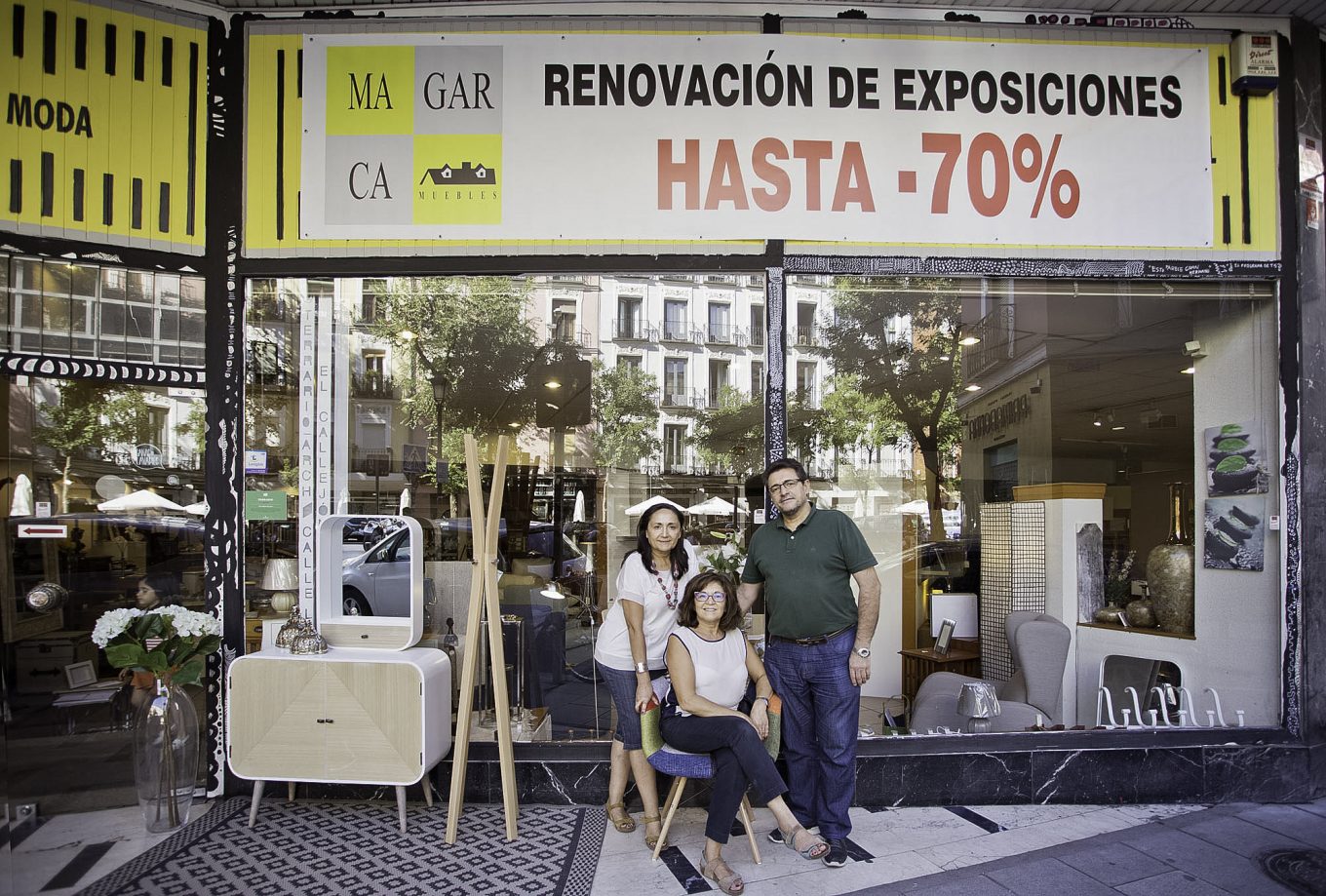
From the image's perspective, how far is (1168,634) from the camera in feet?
15.6

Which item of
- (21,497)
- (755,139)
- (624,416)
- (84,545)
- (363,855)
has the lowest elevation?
(363,855)

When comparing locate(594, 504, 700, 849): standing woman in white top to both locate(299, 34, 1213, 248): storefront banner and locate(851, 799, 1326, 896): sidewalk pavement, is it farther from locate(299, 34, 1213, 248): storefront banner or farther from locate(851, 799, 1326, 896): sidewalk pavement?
locate(299, 34, 1213, 248): storefront banner

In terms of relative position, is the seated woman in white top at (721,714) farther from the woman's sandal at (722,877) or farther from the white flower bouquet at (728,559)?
the white flower bouquet at (728,559)

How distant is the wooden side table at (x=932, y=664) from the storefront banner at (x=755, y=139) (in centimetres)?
289

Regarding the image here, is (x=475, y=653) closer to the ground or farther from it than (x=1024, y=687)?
farther from it

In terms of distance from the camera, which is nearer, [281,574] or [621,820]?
[621,820]

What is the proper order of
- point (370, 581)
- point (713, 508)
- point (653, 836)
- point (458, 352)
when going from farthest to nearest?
1. point (458, 352)
2. point (713, 508)
3. point (370, 581)
4. point (653, 836)

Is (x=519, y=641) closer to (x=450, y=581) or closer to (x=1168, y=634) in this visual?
(x=450, y=581)

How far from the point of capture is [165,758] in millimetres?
3807

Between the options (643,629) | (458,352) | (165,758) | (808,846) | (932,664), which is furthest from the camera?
(458,352)

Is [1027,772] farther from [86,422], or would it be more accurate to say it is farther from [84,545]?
[86,422]

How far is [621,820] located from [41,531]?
12.2ft

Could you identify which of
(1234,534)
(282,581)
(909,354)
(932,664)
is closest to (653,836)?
(282,581)

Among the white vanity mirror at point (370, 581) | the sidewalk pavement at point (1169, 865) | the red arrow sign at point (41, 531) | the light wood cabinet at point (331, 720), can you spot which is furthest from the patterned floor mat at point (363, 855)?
the red arrow sign at point (41, 531)
